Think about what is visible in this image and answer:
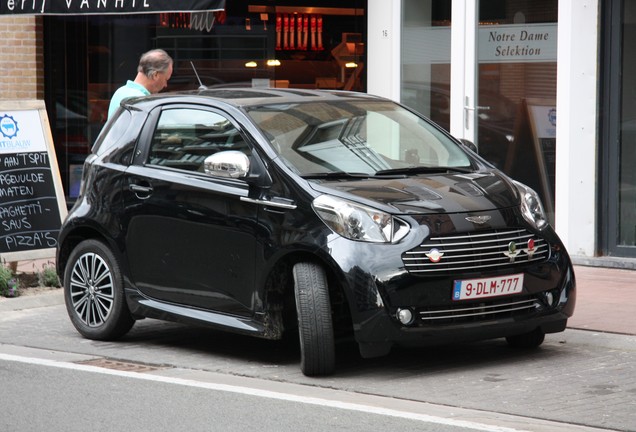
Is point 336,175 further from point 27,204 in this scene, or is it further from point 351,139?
point 27,204

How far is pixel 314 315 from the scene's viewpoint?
288 inches

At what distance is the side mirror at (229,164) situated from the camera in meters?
7.86

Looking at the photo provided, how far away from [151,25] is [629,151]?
672cm

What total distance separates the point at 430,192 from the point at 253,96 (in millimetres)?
1583

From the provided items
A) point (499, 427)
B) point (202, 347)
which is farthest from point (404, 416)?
point (202, 347)

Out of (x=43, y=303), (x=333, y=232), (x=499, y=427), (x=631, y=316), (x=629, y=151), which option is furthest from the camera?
(x=629, y=151)

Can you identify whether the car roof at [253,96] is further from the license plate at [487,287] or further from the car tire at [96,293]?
the license plate at [487,287]

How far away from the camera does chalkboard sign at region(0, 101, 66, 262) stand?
11508 mm

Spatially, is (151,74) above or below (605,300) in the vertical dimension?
above

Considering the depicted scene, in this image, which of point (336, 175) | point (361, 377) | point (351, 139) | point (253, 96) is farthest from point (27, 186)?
point (361, 377)

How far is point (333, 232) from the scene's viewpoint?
24.2 ft

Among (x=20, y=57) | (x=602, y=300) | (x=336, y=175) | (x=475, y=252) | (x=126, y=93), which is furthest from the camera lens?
(x=20, y=57)

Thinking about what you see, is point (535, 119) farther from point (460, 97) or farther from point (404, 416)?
point (404, 416)

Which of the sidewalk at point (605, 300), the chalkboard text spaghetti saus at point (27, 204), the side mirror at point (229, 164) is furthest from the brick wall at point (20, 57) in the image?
the side mirror at point (229, 164)
